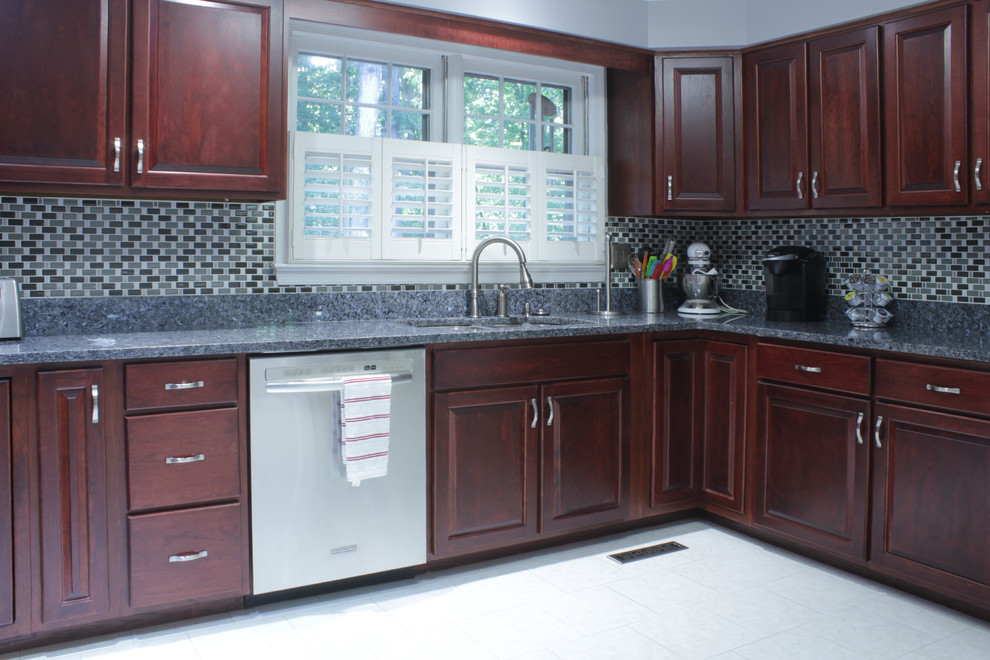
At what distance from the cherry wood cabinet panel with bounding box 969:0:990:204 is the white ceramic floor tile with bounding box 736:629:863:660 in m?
1.58

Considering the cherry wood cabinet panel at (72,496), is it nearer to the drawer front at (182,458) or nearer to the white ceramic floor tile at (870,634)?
the drawer front at (182,458)

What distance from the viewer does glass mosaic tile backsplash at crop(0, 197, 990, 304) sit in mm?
2652

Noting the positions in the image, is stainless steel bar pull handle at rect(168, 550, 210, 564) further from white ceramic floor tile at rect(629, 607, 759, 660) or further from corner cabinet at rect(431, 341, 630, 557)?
white ceramic floor tile at rect(629, 607, 759, 660)

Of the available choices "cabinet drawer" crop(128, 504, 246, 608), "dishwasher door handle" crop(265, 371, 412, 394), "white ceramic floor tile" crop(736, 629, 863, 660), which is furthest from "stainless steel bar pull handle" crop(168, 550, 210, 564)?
"white ceramic floor tile" crop(736, 629, 863, 660)

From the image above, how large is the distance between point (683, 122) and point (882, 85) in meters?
0.84

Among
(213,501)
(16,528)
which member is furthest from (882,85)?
(16,528)

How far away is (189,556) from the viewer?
2.42 meters

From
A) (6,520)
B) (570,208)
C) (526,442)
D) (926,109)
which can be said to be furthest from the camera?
(570,208)

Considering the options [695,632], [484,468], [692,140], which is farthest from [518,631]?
[692,140]

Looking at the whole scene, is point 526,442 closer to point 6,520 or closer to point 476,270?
point 476,270

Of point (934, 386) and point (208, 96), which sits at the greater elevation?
point (208, 96)

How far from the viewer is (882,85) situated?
9.77 ft

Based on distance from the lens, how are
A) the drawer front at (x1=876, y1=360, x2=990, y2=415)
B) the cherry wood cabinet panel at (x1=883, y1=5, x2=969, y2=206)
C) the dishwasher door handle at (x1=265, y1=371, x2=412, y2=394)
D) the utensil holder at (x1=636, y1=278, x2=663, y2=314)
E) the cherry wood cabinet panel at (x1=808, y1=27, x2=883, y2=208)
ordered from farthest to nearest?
the utensil holder at (x1=636, y1=278, x2=663, y2=314), the cherry wood cabinet panel at (x1=808, y1=27, x2=883, y2=208), the cherry wood cabinet panel at (x1=883, y1=5, x2=969, y2=206), the dishwasher door handle at (x1=265, y1=371, x2=412, y2=394), the drawer front at (x1=876, y1=360, x2=990, y2=415)

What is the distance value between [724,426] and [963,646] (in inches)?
46.1
